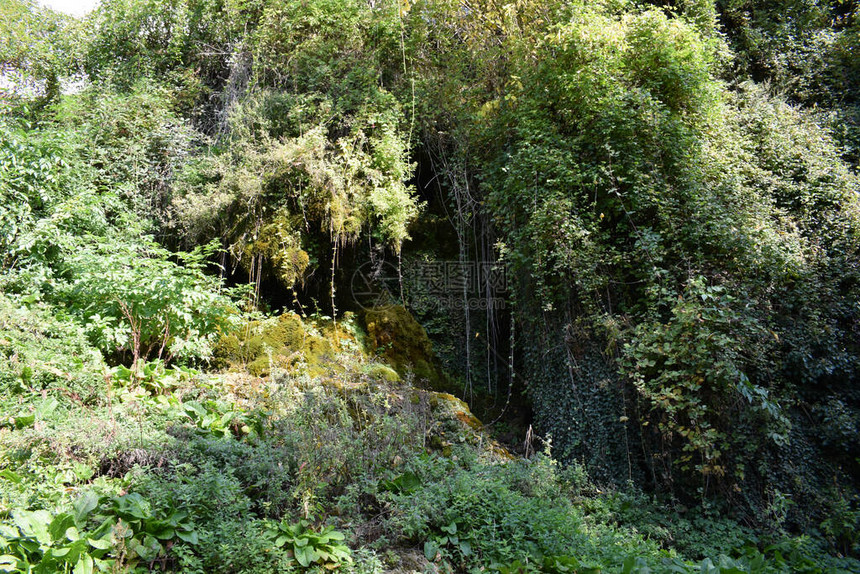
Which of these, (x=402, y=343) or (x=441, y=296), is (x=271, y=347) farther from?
(x=441, y=296)

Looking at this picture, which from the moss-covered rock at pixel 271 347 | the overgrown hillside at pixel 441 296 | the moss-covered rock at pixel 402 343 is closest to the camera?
the overgrown hillside at pixel 441 296

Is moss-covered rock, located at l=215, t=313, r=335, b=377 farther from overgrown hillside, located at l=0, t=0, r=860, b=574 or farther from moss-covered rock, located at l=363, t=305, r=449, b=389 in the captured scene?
moss-covered rock, located at l=363, t=305, r=449, b=389

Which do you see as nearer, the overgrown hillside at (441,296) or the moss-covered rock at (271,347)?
the overgrown hillside at (441,296)

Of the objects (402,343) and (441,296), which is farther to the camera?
(441,296)

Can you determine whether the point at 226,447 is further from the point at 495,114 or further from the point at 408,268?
the point at 495,114

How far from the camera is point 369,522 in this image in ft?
11.7

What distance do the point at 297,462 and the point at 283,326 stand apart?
3164 mm

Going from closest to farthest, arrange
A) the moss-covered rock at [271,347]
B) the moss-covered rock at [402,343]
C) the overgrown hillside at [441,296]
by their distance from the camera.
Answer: the overgrown hillside at [441,296], the moss-covered rock at [271,347], the moss-covered rock at [402,343]

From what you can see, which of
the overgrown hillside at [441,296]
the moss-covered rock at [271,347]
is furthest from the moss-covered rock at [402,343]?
the moss-covered rock at [271,347]

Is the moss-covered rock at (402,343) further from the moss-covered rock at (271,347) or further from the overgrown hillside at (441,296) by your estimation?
the moss-covered rock at (271,347)

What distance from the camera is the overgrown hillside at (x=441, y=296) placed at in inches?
138

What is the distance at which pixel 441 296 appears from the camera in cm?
801

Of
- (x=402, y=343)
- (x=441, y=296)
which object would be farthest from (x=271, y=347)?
(x=441, y=296)

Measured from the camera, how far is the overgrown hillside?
138 inches
